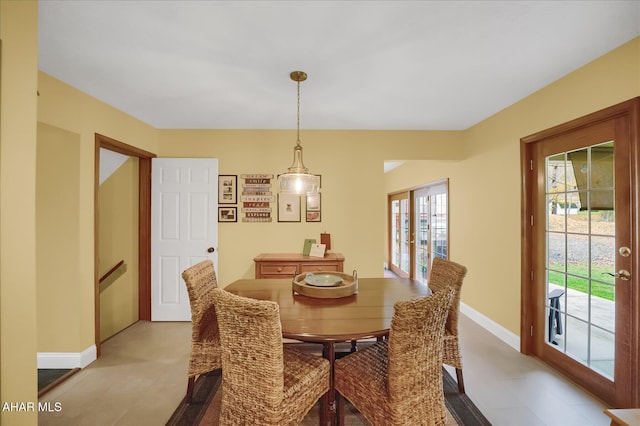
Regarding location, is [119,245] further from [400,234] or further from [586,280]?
[400,234]

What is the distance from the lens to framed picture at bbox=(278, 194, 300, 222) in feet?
11.7

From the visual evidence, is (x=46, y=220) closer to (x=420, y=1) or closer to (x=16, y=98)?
(x=16, y=98)

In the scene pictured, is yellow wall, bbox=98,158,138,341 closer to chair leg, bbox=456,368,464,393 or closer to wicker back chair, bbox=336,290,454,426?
wicker back chair, bbox=336,290,454,426

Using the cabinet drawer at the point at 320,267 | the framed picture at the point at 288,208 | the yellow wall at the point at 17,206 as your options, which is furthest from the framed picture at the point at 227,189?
the yellow wall at the point at 17,206

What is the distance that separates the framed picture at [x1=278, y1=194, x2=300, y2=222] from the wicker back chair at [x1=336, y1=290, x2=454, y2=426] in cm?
234

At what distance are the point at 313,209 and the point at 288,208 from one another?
0.33 metres

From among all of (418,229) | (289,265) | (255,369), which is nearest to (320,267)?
(289,265)

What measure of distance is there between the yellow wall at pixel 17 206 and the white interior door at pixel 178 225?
2164 millimetres

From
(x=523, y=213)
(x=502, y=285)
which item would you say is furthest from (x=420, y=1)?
(x=502, y=285)

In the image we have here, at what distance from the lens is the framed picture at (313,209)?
11.7ft

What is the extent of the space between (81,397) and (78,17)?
261cm

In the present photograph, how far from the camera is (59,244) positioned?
2.43 metres

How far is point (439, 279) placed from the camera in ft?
7.39

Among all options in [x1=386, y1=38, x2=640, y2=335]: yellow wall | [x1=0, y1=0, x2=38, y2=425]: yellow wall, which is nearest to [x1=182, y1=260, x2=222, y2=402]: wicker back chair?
[x1=0, y1=0, x2=38, y2=425]: yellow wall
